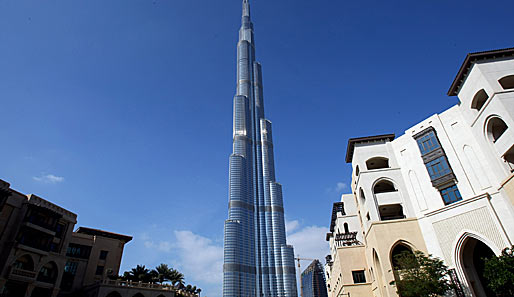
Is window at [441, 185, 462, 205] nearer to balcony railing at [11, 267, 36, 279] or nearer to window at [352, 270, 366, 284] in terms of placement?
window at [352, 270, 366, 284]

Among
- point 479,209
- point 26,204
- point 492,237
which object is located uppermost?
point 26,204

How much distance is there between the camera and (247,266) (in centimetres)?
19750

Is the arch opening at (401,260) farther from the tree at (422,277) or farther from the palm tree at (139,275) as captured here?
the palm tree at (139,275)

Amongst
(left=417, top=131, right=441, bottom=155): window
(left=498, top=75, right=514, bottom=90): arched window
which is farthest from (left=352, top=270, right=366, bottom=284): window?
(left=498, top=75, right=514, bottom=90): arched window

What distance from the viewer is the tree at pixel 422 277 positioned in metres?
27.6

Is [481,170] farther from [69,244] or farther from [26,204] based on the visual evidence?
[69,244]

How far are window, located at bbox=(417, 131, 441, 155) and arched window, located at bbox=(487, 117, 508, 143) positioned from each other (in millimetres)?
5424

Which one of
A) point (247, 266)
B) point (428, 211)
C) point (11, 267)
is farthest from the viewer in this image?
point (247, 266)

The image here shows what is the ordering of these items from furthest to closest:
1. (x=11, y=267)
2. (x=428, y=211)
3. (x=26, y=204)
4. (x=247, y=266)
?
(x=247, y=266) → (x=26, y=204) → (x=11, y=267) → (x=428, y=211)

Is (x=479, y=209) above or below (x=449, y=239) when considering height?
above

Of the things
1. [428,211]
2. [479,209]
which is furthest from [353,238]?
[479,209]

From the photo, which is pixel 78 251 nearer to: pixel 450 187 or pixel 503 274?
pixel 450 187

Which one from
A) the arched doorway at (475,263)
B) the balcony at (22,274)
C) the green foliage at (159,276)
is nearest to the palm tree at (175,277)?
the green foliage at (159,276)

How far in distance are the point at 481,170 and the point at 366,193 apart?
1251 cm
